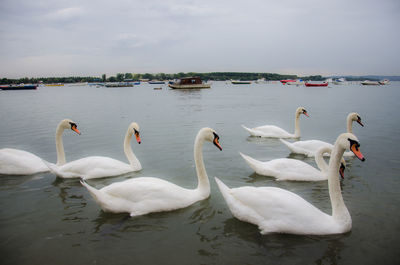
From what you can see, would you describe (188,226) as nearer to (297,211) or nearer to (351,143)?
(297,211)

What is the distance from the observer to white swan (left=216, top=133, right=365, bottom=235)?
478cm

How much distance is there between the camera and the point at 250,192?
5.19m

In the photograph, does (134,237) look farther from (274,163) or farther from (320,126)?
(320,126)

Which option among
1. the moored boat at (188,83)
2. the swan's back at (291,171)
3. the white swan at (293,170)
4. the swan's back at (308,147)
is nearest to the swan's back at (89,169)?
the white swan at (293,170)

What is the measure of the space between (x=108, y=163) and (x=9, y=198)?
2380 mm

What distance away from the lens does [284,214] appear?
15.8ft

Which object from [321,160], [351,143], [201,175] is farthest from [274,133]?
[351,143]

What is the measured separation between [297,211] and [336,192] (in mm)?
850

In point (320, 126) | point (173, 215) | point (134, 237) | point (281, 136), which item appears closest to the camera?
point (134, 237)

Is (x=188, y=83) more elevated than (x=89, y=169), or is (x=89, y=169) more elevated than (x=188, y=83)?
(x=188, y=83)

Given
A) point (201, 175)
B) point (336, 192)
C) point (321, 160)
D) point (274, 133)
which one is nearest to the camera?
point (336, 192)

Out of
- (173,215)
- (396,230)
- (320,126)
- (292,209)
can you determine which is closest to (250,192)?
(292,209)

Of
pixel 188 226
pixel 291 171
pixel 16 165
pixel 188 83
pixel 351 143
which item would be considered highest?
pixel 188 83

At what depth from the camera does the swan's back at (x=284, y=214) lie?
15.7 ft
